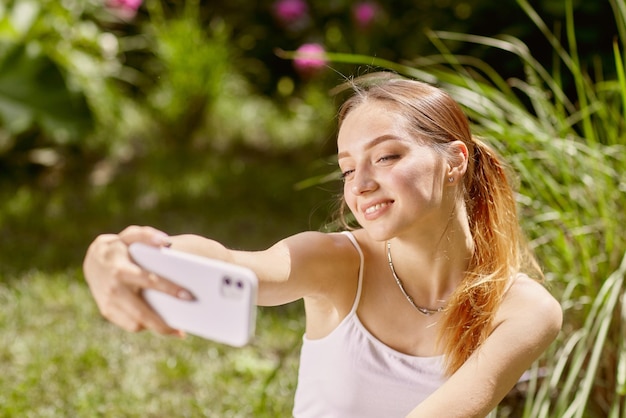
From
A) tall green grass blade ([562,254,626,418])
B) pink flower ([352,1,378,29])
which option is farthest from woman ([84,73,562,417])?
pink flower ([352,1,378,29])

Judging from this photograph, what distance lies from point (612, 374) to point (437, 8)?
10.1 ft

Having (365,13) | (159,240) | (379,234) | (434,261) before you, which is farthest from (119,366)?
(365,13)

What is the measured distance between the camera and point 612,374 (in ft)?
7.66

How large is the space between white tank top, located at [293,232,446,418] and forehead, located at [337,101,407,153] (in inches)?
9.8

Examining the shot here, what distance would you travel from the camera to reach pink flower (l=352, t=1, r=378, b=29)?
5086mm

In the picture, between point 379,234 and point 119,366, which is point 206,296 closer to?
point 379,234

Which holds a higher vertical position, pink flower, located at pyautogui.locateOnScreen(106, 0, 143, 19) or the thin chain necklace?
the thin chain necklace

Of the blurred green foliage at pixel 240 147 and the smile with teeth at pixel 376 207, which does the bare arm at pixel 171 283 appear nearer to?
the smile with teeth at pixel 376 207

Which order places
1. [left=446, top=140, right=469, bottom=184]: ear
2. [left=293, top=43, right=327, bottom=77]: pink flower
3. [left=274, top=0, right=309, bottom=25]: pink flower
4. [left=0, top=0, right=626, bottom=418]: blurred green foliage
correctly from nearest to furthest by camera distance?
1. [left=446, top=140, right=469, bottom=184]: ear
2. [left=0, top=0, right=626, bottom=418]: blurred green foliage
3. [left=293, top=43, right=327, bottom=77]: pink flower
4. [left=274, top=0, right=309, bottom=25]: pink flower

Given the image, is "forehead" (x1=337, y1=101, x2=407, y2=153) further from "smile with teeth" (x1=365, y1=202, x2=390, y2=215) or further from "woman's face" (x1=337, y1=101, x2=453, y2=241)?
"smile with teeth" (x1=365, y1=202, x2=390, y2=215)

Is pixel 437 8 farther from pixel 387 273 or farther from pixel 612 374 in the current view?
pixel 387 273

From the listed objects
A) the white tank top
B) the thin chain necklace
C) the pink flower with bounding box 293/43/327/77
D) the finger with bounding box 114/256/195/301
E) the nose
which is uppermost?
the nose

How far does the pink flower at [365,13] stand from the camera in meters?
5.09

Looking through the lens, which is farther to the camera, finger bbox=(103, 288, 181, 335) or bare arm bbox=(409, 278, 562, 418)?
bare arm bbox=(409, 278, 562, 418)
